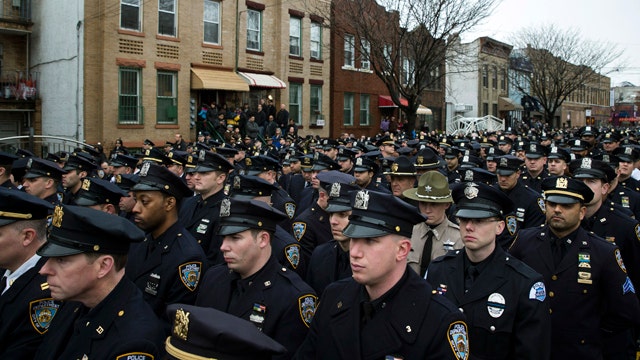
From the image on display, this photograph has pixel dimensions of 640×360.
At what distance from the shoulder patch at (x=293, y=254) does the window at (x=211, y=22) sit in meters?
21.7

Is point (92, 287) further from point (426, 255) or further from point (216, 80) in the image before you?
point (216, 80)

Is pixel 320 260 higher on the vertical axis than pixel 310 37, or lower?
lower

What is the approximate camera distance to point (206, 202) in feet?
23.9

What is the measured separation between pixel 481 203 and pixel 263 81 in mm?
23328

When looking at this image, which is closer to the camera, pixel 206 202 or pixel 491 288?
pixel 491 288

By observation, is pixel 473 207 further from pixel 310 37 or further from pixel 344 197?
pixel 310 37

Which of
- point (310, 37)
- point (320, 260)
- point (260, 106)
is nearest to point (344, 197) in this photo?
point (320, 260)

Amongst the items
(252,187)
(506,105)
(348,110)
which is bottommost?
(252,187)

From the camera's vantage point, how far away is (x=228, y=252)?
418cm

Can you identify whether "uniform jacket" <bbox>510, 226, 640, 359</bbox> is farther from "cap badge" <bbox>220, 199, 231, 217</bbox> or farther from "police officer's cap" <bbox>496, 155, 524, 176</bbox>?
"police officer's cap" <bbox>496, 155, 524, 176</bbox>

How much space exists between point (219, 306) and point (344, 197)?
1800 mm

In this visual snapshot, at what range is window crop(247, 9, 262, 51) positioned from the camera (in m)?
27.6

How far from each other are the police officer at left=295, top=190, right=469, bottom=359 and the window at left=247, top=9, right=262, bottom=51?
83.0 ft

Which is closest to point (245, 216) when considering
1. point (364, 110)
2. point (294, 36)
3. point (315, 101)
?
point (294, 36)
